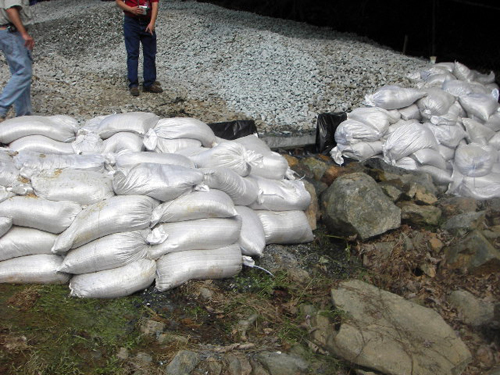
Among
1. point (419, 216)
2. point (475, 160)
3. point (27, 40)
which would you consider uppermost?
point (27, 40)

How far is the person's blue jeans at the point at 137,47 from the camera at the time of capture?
5547mm

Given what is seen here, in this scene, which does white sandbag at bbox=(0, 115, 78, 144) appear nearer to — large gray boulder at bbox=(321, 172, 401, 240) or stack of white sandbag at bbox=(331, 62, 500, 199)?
large gray boulder at bbox=(321, 172, 401, 240)

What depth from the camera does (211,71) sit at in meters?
6.56

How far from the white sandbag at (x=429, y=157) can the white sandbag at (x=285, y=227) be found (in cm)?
170

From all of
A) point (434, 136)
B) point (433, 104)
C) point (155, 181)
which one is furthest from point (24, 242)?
point (433, 104)

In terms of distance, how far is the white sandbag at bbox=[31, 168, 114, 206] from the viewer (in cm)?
302

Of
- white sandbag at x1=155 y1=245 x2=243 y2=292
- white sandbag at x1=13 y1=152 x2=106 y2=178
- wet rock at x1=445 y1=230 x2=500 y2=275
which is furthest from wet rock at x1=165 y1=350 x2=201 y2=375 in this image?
wet rock at x1=445 y1=230 x2=500 y2=275

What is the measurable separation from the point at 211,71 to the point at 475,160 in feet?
11.4

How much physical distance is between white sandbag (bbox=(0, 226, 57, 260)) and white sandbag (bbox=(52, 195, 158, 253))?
10cm

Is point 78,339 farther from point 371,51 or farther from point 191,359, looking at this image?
point 371,51

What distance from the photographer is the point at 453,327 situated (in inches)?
117

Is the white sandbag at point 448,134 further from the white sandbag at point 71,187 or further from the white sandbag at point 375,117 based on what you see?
the white sandbag at point 71,187

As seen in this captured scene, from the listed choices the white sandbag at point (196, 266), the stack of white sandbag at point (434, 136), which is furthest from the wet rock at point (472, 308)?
the stack of white sandbag at point (434, 136)

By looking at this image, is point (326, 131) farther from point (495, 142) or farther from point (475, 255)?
point (475, 255)
